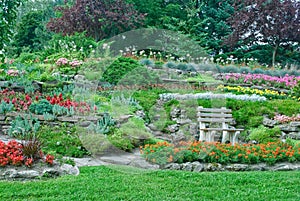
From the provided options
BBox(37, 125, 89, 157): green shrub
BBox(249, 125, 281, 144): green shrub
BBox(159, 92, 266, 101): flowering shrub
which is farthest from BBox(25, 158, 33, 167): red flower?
BBox(159, 92, 266, 101): flowering shrub

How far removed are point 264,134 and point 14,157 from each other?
4572mm

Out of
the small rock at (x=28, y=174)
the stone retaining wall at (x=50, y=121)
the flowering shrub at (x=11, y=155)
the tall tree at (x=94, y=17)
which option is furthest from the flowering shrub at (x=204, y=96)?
the tall tree at (x=94, y=17)

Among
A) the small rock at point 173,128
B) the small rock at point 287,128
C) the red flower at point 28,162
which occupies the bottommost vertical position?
the red flower at point 28,162

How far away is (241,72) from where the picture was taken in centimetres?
1276

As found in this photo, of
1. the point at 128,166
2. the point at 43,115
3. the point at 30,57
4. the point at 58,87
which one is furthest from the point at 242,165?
the point at 30,57

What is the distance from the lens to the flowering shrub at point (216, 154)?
5434mm

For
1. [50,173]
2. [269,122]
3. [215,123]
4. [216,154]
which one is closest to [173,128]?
[215,123]

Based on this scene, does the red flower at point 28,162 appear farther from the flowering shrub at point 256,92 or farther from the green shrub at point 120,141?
the flowering shrub at point 256,92

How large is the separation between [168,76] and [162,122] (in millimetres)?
3348

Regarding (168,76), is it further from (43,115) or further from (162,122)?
(43,115)

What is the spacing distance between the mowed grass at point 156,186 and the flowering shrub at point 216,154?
0.44 meters

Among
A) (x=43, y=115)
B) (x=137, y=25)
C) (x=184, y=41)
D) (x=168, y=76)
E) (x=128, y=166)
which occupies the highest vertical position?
(x=137, y=25)

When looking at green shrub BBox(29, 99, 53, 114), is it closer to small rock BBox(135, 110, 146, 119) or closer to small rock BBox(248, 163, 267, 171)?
small rock BBox(135, 110, 146, 119)

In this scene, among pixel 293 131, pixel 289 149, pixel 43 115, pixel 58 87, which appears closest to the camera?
pixel 289 149
